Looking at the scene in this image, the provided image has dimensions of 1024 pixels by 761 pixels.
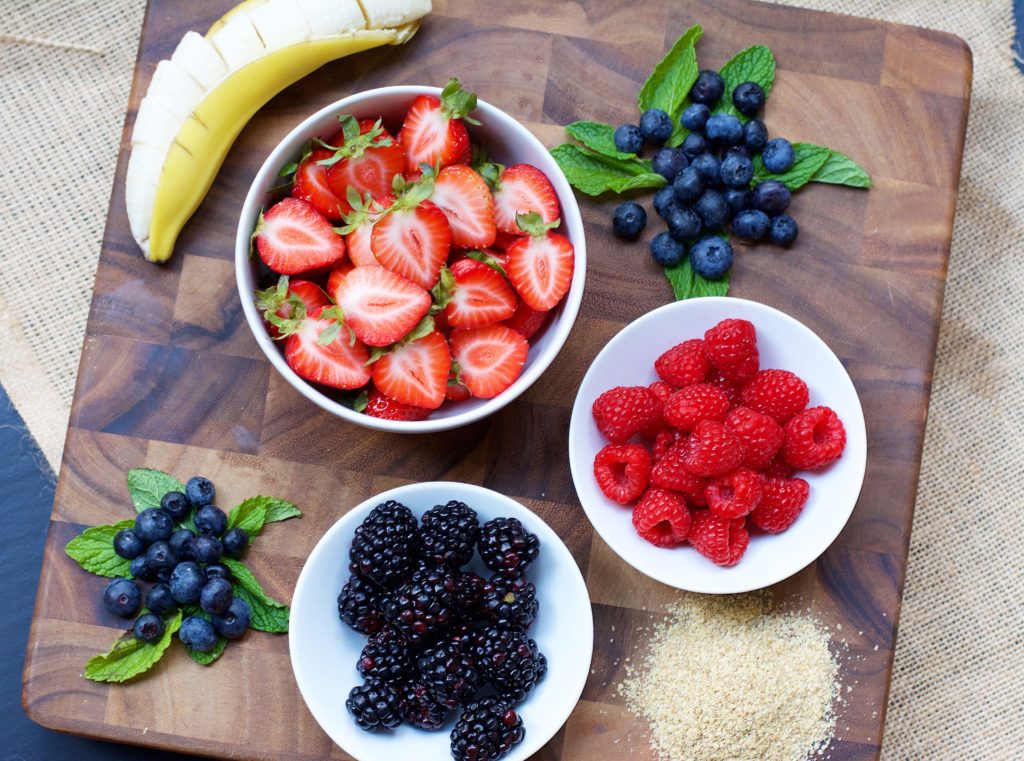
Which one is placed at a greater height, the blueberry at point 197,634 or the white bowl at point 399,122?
the white bowl at point 399,122

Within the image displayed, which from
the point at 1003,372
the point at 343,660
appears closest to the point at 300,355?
the point at 343,660

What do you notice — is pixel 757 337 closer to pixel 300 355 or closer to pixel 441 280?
pixel 441 280

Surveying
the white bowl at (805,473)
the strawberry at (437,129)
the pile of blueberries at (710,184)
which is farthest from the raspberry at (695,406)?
the strawberry at (437,129)

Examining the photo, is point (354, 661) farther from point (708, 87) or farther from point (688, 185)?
point (708, 87)

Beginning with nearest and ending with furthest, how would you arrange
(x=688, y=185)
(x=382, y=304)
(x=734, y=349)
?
(x=382, y=304) → (x=734, y=349) → (x=688, y=185)

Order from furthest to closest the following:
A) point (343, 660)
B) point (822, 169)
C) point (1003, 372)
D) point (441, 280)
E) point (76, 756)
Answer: point (1003, 372) → point (76, 756) → point (822, 169) → point (343, 660) → point (441, 280)

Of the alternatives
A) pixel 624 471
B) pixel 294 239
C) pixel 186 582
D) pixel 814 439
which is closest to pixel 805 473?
pixel 814 439

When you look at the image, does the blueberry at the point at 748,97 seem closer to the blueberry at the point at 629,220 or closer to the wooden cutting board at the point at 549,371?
the wooden cutting board at the point at 549,371
